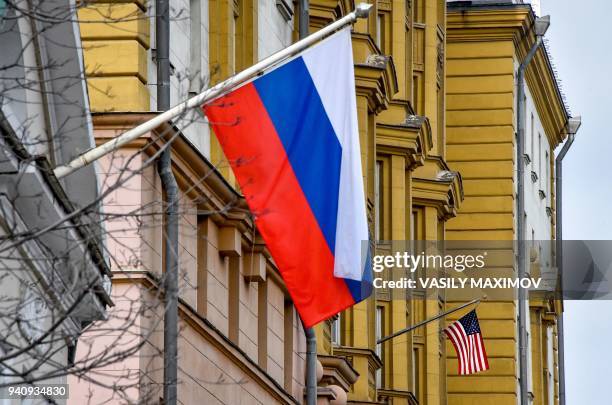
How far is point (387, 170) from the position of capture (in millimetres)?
50125

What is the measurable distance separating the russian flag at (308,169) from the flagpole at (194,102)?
1.34ft

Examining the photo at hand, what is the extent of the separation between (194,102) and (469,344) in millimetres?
A: 30466

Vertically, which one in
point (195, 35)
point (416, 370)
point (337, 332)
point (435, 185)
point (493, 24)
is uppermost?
point (493, 24)

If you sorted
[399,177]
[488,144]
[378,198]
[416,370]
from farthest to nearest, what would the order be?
[488,144]
[416,370]
[399,177]
[378,198]

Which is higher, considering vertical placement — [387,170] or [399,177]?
[387,170]

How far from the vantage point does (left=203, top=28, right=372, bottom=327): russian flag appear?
2366cm

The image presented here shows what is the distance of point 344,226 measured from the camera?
25.0 meters

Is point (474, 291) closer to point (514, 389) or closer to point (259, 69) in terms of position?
point (514, 389)

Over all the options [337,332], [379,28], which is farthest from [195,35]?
[379,28]

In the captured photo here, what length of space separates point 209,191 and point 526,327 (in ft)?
119

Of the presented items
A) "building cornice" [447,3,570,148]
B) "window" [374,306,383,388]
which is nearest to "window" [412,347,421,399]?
"window" [374,306,383,388]

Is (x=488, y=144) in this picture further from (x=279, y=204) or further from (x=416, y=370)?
(x=279, y=204)

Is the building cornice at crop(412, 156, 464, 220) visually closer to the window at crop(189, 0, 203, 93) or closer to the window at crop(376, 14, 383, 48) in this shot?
the window at crop(376, 14, 383, 48)

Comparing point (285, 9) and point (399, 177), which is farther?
point (399, 177)
